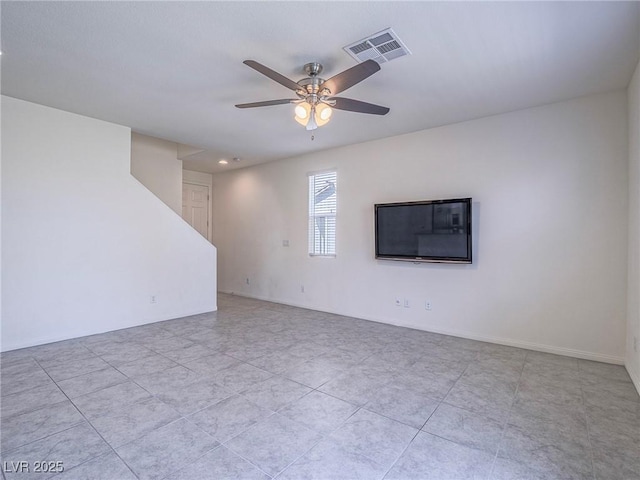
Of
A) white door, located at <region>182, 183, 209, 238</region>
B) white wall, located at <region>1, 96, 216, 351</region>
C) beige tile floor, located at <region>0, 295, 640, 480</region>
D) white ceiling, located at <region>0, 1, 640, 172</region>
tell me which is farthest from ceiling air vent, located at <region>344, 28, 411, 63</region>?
white door, located at <region>182, 183, 209, 238</region>

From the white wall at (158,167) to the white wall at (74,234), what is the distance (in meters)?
1.18

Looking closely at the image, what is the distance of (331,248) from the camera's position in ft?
17.6

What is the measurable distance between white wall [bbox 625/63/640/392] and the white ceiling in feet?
1.01

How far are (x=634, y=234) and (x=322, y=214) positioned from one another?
3.88 metres

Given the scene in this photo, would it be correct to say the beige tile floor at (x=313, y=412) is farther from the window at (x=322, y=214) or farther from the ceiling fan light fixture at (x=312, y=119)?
the ceiling fan light fixture at (x=312, y=119)

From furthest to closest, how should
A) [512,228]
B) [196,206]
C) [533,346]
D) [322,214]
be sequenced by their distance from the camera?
1. [196,206]
2. [322,214]
3. [512,228]
4. [533,346]

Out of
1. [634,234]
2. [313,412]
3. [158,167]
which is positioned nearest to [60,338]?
[158,167]

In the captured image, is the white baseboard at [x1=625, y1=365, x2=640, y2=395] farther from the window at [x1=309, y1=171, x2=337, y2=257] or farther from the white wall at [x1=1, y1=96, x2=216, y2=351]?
the white wall at [x1=1, y1=96, x2=216, y2=351]

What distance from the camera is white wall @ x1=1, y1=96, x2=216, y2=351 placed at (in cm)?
349

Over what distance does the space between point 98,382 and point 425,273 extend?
3801 mm

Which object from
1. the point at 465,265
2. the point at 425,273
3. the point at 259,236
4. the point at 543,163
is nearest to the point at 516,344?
the point at 465,265

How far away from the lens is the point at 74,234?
3908 millimetres

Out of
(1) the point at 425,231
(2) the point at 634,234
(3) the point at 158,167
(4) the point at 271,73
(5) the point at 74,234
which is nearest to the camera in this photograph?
(4) the point at 271,73

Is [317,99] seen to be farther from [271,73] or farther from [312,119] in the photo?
[271,73]
